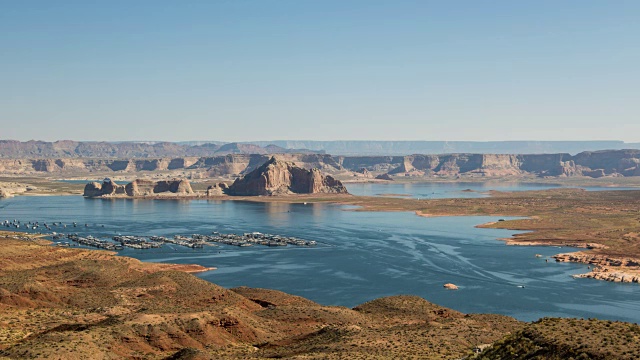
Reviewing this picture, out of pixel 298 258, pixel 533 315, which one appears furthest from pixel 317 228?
pixel 533 315

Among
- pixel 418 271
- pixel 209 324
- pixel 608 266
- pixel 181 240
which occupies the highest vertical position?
pixel 209 324

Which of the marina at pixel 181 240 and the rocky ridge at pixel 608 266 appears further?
the marina at pixel 181 240

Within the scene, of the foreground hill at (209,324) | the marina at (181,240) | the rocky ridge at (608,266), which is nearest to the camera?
the foreground hill at (209,324)

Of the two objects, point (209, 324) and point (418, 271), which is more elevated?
point (209, 324)

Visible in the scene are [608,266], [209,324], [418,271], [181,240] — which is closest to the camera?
[209,324]

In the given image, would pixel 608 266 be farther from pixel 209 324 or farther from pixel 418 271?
pixel 209 324

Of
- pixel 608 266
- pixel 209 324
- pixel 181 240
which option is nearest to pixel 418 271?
pixel 608 266

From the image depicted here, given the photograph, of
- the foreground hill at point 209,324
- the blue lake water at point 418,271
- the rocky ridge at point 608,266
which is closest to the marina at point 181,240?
the blue lake water at point 418,271

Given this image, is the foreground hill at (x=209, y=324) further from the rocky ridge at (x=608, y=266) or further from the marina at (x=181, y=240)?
the marina at (x=181, y=240)

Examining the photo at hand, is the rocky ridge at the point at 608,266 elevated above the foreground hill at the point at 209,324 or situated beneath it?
situated beneath
